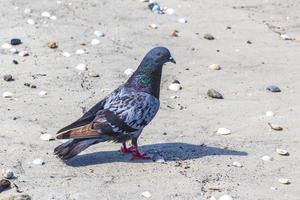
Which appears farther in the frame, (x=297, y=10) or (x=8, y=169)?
Result: (x=297, y=10)

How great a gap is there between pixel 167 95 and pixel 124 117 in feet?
5.81

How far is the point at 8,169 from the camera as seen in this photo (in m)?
6.45

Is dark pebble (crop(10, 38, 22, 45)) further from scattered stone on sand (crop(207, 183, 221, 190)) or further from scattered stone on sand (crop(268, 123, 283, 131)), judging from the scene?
scattered stone on sand (crop(207, 183, 221, 190))

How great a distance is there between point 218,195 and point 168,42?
164 inches

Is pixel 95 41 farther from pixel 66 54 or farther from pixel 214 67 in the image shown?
pixel 214 67

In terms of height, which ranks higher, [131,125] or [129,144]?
[131,125]

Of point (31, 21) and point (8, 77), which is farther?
point (31, 21)

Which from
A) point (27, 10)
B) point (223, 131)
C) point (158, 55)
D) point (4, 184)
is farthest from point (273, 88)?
point (27, 10)

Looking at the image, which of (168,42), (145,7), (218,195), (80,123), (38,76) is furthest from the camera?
(145,7)

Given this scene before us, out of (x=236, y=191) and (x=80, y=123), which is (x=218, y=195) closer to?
(x=236, y=191)

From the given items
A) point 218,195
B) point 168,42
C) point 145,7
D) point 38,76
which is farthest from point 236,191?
point 145,7

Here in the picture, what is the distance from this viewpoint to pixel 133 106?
22.7 ft

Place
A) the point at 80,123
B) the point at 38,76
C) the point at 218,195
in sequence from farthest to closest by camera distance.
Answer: the point at 38,76 < the point at 80,123 < the point at 218,195

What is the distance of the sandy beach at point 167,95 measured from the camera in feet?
21.5
